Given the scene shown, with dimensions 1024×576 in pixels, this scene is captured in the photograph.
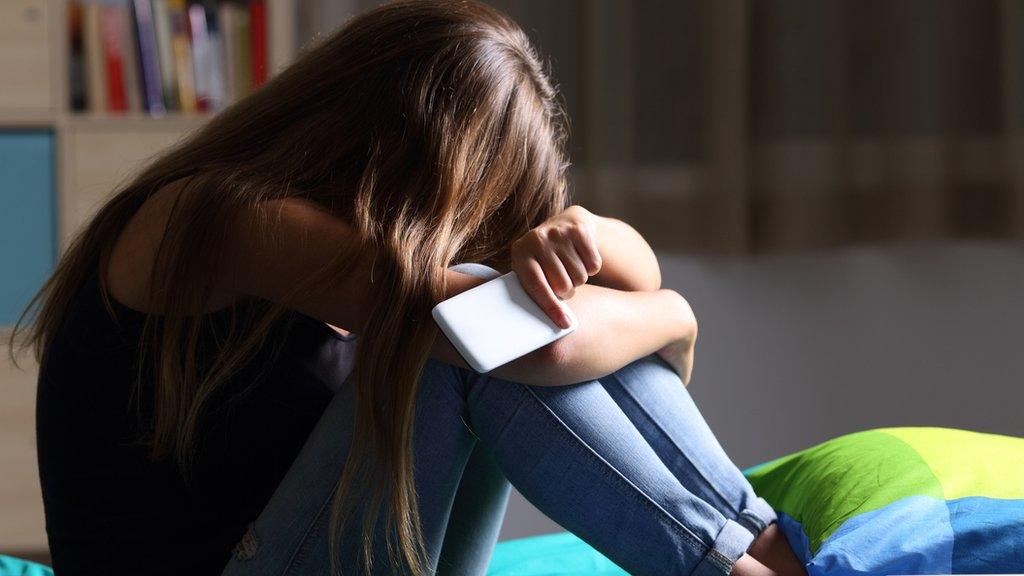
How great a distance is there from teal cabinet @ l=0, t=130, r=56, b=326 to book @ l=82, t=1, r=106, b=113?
3.8 inches

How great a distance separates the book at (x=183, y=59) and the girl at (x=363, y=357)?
956mm

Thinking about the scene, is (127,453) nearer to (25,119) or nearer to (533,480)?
(533,480)

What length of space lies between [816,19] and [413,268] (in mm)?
1401

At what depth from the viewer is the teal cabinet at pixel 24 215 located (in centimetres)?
184

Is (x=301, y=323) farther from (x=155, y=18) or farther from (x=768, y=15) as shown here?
(x=768, y=15)

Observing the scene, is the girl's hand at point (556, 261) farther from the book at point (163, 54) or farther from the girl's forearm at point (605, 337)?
the book at point (163, 54)

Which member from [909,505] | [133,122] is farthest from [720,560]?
[133,122]

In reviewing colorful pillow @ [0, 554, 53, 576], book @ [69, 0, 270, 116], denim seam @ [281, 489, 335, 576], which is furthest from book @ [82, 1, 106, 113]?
Answer: denim seam @ [281, 489, 335, 576]

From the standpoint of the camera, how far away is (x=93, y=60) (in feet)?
6.11

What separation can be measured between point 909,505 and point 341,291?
0.51 meters

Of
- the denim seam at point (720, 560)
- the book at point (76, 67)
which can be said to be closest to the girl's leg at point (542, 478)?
the denim seam at point (720, 560)

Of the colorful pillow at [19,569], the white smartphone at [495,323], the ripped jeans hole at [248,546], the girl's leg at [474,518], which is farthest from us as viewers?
the colorful pillow at [19,569]

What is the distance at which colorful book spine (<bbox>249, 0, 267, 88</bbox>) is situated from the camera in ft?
6.20

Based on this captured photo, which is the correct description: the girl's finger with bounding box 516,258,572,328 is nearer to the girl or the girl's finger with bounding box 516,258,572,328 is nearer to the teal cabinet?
the girl
